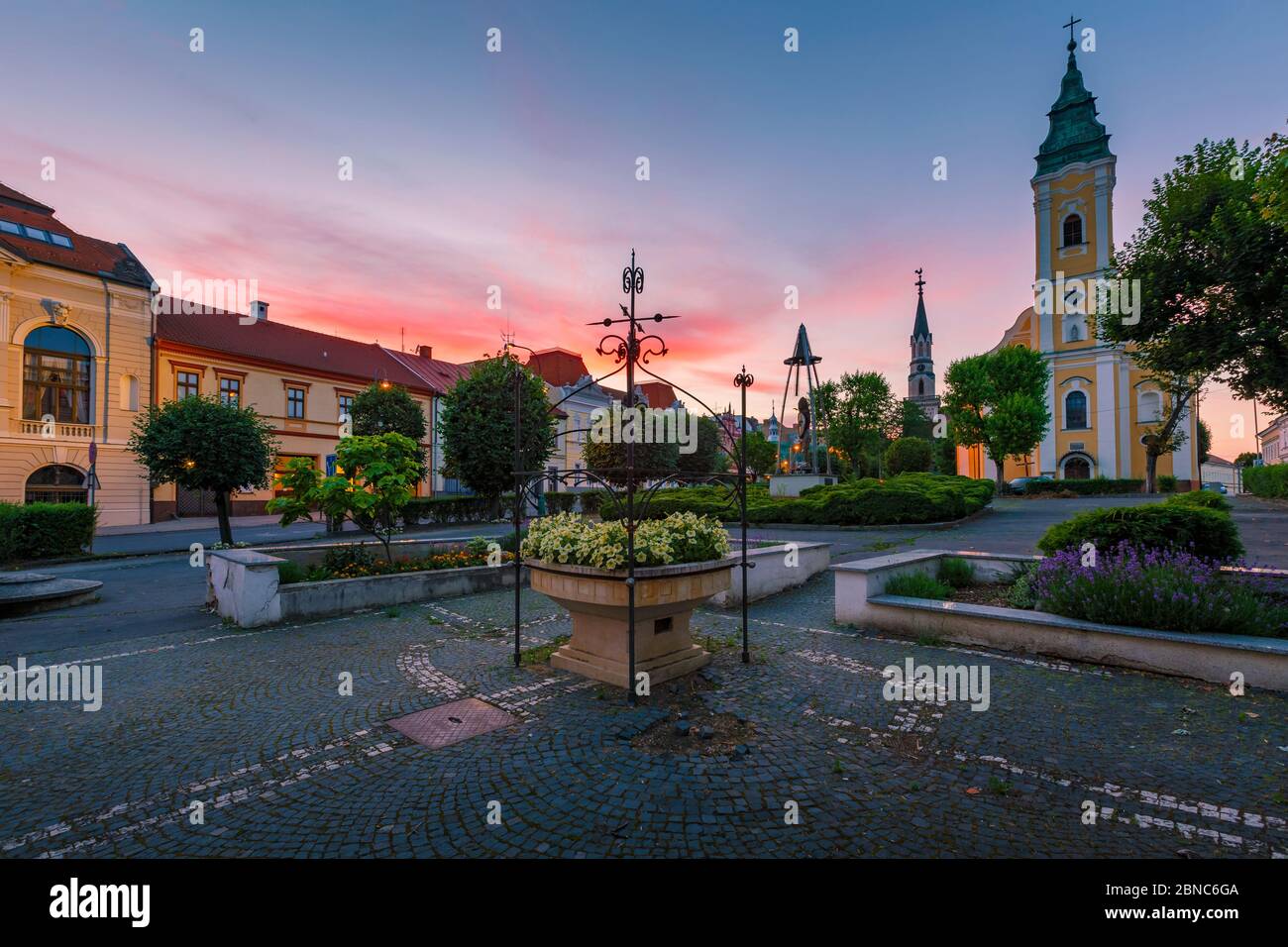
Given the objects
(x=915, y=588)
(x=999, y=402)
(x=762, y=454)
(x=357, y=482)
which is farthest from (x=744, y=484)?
(x=762, y=454)

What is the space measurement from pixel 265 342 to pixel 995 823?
138ft

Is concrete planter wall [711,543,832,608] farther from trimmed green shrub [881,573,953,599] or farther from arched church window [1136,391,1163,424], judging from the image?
arched church window [1136,391,1163,424]

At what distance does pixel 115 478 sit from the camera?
2566cm

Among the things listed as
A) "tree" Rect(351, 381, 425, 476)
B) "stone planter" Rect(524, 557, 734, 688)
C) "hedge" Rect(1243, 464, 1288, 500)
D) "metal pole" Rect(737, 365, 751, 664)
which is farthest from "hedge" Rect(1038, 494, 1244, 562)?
"hedge" Rect(1243, 464, 1288, 500)

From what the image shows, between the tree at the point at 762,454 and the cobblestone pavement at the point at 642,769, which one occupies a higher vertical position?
the tree at the point at 762,454

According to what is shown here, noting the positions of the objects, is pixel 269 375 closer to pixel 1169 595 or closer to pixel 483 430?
pixel 483 430

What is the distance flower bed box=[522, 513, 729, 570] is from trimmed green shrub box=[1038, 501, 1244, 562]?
5.29 meters

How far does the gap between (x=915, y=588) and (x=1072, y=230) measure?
5260 cm

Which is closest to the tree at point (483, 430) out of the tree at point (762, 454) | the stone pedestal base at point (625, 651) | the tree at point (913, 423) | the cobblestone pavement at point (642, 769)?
the stone pedestal base at point (625, 651)

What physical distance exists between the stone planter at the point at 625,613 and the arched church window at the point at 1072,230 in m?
54.8

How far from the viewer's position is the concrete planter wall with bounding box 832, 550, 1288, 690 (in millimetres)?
4930

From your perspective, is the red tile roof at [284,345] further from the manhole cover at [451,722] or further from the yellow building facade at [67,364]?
the manhole cover at [451,722]

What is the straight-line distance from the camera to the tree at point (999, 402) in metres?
39.1
